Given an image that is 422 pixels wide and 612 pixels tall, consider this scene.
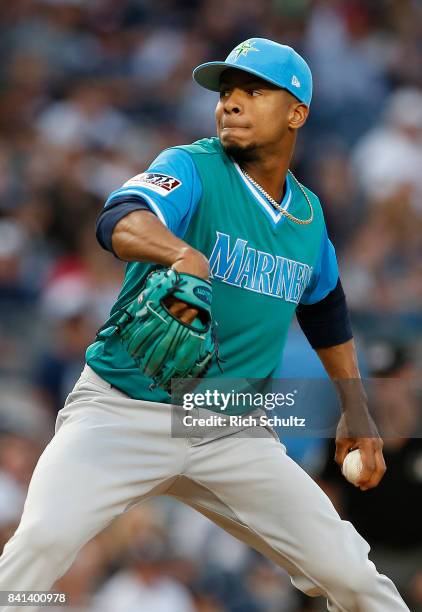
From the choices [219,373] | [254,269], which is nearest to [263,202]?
[254,269]

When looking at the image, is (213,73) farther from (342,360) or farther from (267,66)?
(342,360)

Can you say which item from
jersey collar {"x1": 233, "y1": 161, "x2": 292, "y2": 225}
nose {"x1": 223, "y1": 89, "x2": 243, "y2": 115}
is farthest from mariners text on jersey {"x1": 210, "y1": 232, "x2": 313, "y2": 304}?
nose {"x1": 223, "y1": 89, "x2": 243, "y2": 115}

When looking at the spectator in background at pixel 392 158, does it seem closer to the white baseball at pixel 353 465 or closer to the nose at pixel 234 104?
the white baseball at pixel 353 465

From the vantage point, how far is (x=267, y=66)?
3.06 meters

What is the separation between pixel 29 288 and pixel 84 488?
3818 mm

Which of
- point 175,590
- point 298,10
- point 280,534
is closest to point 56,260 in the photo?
point 175,590

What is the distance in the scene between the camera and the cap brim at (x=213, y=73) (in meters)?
3.04

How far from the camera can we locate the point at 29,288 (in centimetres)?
647

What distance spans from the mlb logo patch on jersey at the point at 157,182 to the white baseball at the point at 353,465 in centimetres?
107

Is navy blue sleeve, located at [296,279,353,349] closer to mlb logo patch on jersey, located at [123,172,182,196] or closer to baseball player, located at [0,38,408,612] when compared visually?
baseball player, located at [0,38,408,612]

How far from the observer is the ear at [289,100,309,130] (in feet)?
10.5

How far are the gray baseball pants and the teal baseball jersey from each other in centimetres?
11

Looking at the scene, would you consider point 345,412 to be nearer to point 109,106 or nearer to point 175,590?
point 175,590

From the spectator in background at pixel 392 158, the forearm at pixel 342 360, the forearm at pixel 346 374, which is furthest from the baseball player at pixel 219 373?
the spectator in background at pixel 392 158
